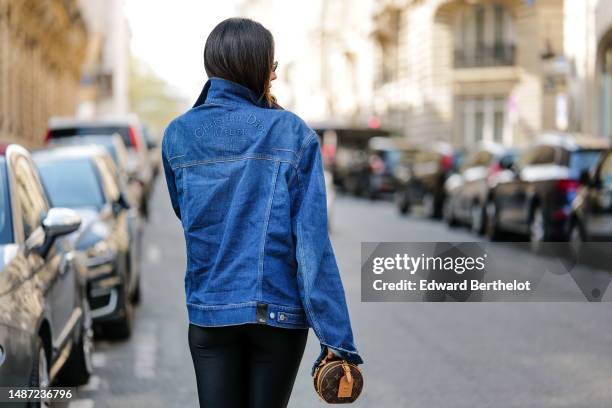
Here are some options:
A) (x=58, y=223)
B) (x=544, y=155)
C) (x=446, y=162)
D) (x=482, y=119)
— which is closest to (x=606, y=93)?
(x=446, y=162)

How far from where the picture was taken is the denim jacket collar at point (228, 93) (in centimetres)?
336

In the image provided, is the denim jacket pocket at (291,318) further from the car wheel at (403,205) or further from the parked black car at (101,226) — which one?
the car wheel at (403,205)

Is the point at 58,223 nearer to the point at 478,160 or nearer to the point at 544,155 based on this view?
the point at 544,155

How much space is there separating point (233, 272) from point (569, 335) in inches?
259

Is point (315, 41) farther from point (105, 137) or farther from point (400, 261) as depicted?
point (400, 261)

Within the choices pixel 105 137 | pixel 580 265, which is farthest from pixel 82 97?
pixel 580 265

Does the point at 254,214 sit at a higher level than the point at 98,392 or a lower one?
higher

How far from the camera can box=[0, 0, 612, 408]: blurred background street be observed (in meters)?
6.72

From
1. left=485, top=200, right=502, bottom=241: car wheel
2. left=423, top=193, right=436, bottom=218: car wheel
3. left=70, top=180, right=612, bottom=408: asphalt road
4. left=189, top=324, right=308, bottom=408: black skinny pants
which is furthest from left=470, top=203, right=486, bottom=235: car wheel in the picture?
left=189, top=324, right=308, bottom=408: black skinny pants

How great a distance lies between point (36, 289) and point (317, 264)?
110 inches

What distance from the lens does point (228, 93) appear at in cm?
337

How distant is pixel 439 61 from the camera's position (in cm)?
4578

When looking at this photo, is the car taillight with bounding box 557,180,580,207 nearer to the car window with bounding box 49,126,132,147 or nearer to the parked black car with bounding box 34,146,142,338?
the parked black car with bounding box 34,146,142,338

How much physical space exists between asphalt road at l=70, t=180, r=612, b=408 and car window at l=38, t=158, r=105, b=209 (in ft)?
3.70
